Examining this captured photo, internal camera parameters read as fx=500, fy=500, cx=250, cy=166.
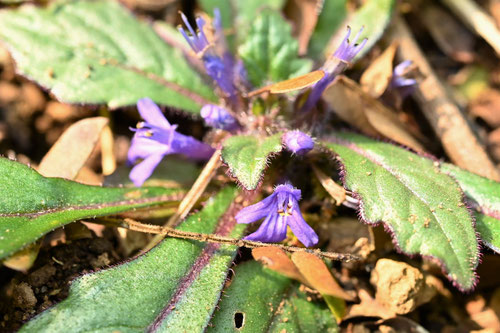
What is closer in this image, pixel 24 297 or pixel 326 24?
pixel 24 297

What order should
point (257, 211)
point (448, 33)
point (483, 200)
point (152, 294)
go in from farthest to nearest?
point (448, 33), point (483, 200), point (257, 211), point (152, 294)

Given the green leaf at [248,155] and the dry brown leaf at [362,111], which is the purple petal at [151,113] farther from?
the dry brown leaf at [362,111]

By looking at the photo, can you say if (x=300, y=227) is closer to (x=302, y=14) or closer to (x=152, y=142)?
(x=152, y=142)

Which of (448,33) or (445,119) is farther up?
(448,33)

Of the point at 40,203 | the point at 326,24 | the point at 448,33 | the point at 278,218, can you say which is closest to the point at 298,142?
the point at 278,218

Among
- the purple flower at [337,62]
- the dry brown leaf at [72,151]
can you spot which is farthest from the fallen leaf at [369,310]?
the dry brown leaf at [72,151]

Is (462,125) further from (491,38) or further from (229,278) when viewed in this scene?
(229,278)

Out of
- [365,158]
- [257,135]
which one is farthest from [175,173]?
[365,158]
